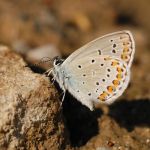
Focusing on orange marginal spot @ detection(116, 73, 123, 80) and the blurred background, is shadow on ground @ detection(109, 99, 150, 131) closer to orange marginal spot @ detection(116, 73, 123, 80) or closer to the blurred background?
the blurred background

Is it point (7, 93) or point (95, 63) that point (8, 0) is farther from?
point (7, 93)

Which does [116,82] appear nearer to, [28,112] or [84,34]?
[28,112]

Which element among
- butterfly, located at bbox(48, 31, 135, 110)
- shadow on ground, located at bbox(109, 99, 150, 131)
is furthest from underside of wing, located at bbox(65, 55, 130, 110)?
shadow on ground, located at bbox(109, 99, 150, 131)

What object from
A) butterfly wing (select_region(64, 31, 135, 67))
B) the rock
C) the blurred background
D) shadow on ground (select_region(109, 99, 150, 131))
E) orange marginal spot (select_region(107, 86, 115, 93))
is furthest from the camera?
shadow on ground (select_region(109, 99, 150, 131))

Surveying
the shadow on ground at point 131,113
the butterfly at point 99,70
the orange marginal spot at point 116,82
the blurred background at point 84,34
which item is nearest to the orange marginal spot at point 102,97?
the butterfly at point 99,70

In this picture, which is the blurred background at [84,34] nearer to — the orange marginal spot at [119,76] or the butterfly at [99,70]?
the butterfly at [99,70]

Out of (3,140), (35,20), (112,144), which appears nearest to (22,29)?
(35,20)
